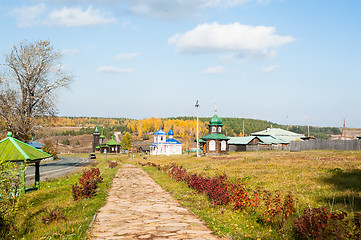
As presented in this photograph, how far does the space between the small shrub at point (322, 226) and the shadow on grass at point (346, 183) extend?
479 cm

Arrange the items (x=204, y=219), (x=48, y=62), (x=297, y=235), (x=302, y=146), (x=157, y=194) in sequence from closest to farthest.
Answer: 1. (x=297, y=235)
2. (x=204, y=219)
3. (x=157, y=194)
4. (x=48, y=62)
5. (x=302, y=146)

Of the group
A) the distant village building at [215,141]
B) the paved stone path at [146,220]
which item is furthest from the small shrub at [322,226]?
the distant village building at [215,141]

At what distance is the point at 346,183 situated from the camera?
15.2 m

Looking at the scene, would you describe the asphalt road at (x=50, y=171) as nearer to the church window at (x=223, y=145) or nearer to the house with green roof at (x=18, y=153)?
the house with green roof at (x=18, y=153)

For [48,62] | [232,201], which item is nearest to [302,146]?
[48,62]

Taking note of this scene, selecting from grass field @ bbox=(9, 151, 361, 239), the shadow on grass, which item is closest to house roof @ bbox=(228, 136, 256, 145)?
grass field @ bbox=(9, 151, 361, 239)

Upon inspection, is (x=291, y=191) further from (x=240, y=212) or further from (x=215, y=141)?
(x=215, y=141)

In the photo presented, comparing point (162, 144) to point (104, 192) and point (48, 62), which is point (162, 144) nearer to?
point (48, 62)

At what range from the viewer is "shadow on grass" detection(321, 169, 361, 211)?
39.4ft

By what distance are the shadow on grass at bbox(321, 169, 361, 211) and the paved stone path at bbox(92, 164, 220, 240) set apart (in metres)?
6.18

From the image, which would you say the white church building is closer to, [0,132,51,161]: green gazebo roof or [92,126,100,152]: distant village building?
[92,126,100,152]: distant village building

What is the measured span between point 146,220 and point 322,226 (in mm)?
4805

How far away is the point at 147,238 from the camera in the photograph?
720 cm

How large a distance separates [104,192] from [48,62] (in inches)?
940
